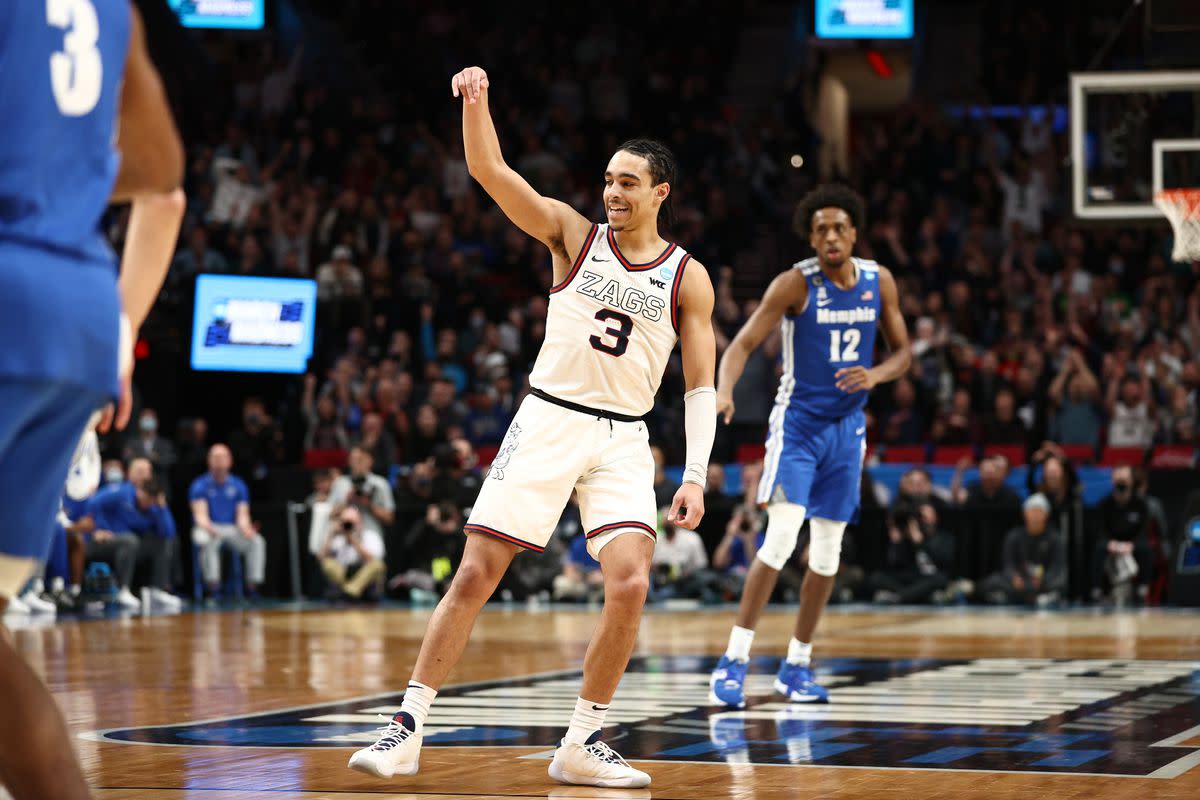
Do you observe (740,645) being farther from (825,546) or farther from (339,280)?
(339,280)

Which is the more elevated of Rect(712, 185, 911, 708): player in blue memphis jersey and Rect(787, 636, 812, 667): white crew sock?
Rect(712, 185, 911, 708): player in blue memphis jersey

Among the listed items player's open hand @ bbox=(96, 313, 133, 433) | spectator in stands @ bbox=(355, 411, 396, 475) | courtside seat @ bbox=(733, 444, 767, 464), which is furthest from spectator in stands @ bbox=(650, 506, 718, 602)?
player's open hand @ bbox=(96, 313, 133, 433)

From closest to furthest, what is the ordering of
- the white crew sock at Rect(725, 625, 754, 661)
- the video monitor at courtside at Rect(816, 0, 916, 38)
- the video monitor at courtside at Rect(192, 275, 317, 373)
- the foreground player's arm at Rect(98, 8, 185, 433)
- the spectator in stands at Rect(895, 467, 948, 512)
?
1. the foreground player's arm at Rect(98, 8, 185, 433)
2. the white crew sock at Rect(725, 625, 754, 661)
3. the spectator in stands at Rect(895, 467, 948, 512)
4. the video monitor at courtside at Rect(192, 275, 317, 373)
5. the video monitor at courtside at Rect(816, 0, 916, 38)

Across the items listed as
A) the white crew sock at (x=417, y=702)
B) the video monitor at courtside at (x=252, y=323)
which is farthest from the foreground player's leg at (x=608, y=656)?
the video monitor at courtside at (x=252, y=323)

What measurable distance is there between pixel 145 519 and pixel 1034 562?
8631 mm

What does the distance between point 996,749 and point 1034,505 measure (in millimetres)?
9731

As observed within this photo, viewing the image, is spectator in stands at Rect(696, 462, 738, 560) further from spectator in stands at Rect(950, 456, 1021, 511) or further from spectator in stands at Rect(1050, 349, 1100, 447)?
spectator in stands at Rect(1050, 349, 1100, 447)

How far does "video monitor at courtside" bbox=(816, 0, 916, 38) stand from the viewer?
75.6 feet

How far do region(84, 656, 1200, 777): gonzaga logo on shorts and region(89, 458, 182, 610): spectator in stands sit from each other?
27.3 feet

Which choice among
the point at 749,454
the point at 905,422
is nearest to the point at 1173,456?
the point at 905,422

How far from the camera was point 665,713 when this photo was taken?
719 cm

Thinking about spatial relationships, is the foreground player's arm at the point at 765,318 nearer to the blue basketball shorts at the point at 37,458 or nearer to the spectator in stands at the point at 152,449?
the blue basketball shorts at the point at 37,458

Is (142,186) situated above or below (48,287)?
above

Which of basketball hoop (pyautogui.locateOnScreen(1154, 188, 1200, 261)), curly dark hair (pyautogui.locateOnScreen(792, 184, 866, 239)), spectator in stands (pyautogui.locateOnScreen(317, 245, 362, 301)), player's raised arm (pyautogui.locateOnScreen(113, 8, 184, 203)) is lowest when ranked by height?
Answer: player's raised arm (pyautogui.locateOnScreen(113, 8, 184, 203))
